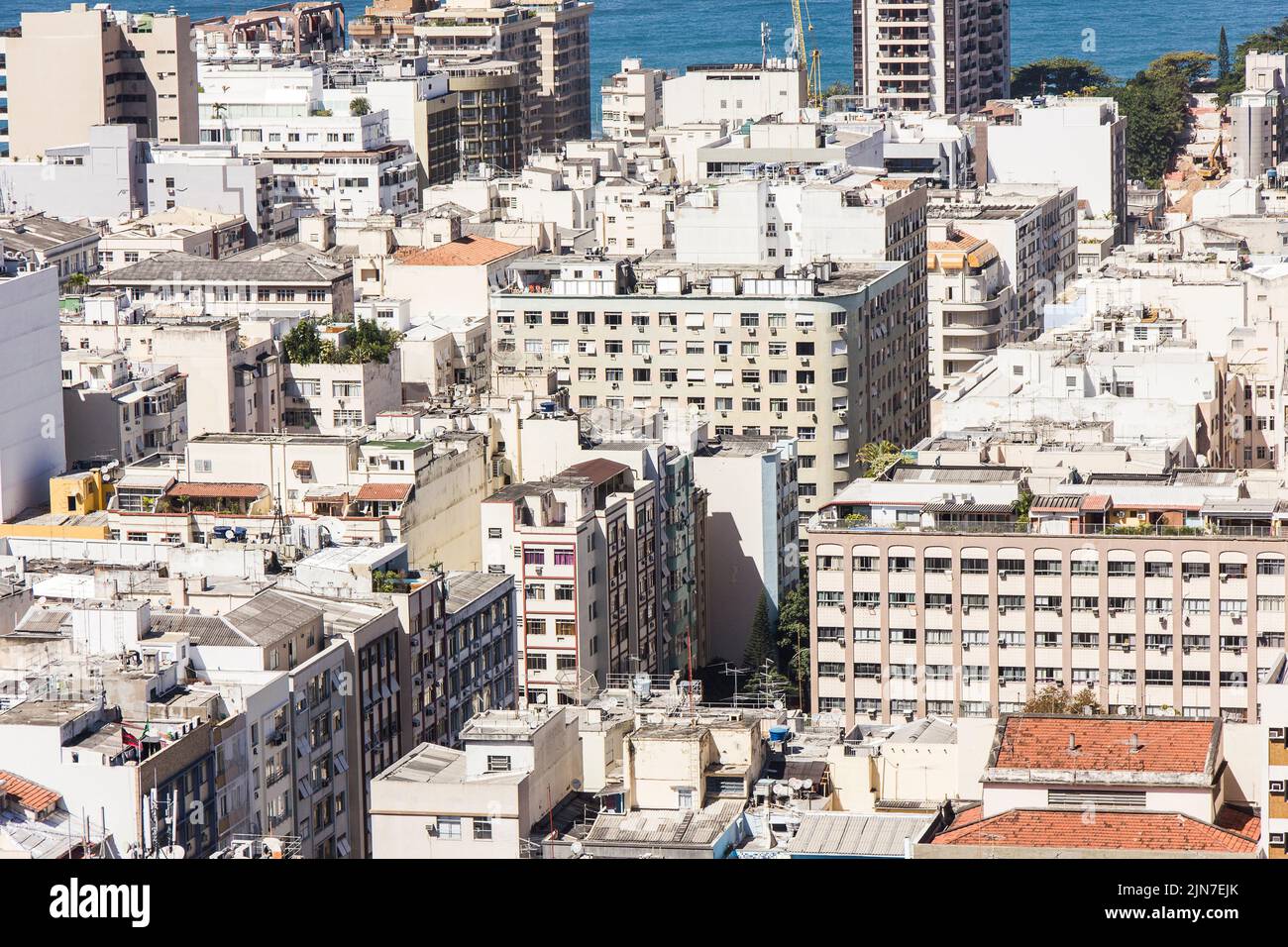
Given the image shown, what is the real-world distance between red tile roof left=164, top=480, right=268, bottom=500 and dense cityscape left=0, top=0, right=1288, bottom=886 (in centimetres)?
11

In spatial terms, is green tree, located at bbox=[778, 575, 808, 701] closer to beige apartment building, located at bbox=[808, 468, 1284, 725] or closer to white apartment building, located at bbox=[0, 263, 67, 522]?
beige apartment building, located at bbox=[808, 468, 1284, 725]

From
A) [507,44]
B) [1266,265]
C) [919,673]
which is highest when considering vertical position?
[507,44]

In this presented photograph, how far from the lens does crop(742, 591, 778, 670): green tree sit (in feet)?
178

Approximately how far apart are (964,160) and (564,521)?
56.6 m

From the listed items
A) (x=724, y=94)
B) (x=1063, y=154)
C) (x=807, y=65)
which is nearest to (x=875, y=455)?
(x=1063, y=154)

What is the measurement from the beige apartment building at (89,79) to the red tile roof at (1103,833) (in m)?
79.1

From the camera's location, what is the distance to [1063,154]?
106 m

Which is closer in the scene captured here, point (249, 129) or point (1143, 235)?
point (1143, 235)

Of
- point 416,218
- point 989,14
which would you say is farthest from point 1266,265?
point 989,14

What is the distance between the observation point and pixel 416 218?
3319 inches

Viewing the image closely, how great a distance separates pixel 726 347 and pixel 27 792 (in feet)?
117

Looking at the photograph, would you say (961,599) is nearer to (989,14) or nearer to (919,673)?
(919,673)

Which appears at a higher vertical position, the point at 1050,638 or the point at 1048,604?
the point at 1048,604

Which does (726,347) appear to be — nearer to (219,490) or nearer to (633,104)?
(219,490)
